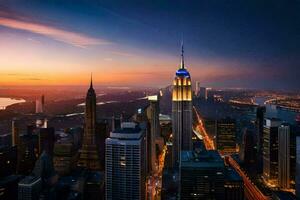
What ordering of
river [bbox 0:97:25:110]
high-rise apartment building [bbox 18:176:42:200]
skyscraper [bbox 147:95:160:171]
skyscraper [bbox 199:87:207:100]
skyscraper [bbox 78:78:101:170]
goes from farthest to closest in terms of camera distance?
skyscraper [bbox 147:95:160:171] < skyscraper [bbox 199:87:207:100] < skyscraper [bbox 78:78:101:170] < high-rise apartment building [bbox 18:176:42:200] < river [bbox 0:97:25:110]

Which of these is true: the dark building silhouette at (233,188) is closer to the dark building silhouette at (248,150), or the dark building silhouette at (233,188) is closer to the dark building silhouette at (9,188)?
the dark building silhouette at (248,150)

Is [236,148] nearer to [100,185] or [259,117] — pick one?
[259,117]

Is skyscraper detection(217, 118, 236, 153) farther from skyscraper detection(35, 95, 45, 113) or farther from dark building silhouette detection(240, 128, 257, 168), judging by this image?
skyscraper detection(35, 95, 45, 113)

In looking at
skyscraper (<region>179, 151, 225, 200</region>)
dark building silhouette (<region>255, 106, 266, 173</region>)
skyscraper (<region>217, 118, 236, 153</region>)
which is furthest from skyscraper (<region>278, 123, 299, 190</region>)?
skyscraper (<region>217, 118, 236, 153</region>)

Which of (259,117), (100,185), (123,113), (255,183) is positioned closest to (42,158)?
(100,185)

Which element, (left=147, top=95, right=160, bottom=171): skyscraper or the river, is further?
(left=147, top=95, right=160, bottom=171): skyscraper

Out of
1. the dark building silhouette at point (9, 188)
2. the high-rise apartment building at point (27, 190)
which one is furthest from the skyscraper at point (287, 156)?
the dark building silhouette at point (9, 188)
